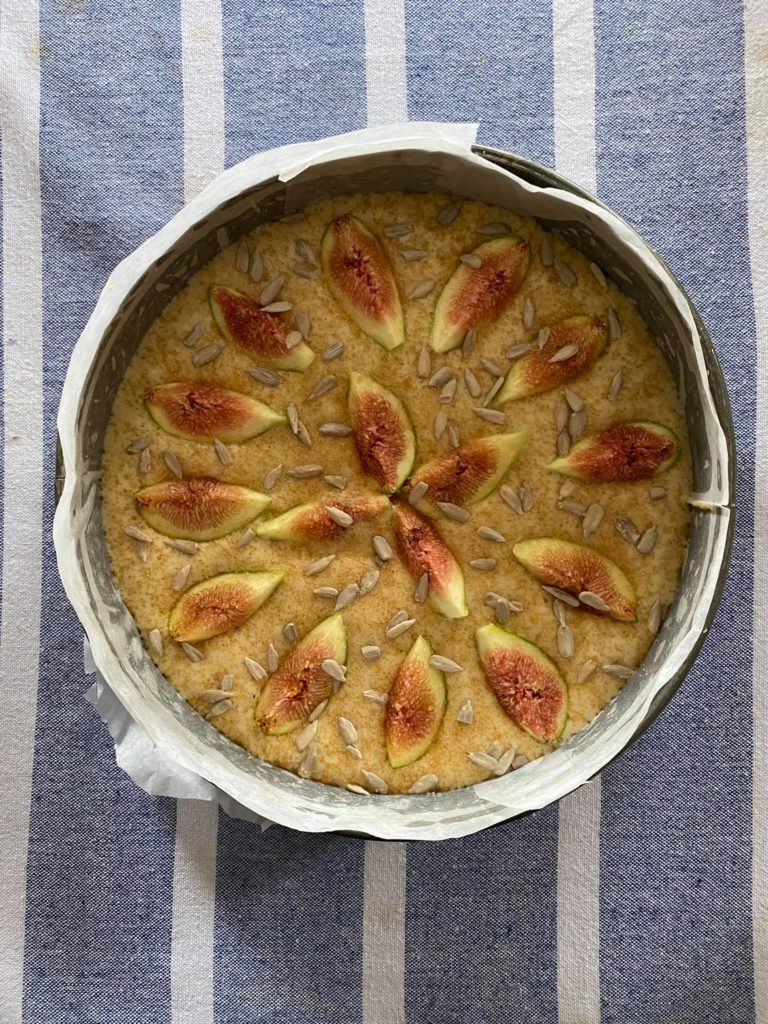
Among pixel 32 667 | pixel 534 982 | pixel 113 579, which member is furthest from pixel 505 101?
pixel 534 982

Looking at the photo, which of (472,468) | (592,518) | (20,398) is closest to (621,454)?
(592,518)

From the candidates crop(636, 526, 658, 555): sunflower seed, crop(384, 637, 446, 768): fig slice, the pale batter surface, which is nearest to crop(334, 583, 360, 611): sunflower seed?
the pale batter surface

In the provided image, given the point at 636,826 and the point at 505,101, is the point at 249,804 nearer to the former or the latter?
the point at 636,826

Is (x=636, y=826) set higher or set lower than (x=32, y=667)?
lower

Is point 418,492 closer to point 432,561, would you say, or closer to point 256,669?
point 432,561

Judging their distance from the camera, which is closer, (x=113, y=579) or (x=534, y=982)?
(x=113, y=579)

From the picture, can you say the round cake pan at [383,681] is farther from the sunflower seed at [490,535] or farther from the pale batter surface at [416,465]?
the sunflower seed at [490,535]

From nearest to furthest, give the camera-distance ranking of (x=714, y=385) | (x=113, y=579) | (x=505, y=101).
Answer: (x=714, y=385) < (x=113, y=579) < (x=505, y=101)

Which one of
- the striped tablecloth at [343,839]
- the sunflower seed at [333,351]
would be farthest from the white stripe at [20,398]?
the sunflower seed at [333,351]
